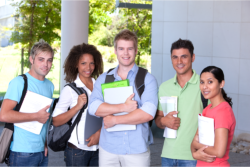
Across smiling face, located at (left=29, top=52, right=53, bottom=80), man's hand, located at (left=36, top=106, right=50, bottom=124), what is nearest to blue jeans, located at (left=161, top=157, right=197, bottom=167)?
man's hand, located at (left=36, top=106, right=50, bottom=124)

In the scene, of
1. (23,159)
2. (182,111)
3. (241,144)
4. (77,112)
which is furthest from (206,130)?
(241,144)

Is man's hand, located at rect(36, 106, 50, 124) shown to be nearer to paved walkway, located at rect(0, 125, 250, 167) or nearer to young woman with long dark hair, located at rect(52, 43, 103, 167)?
young woman with long dark hair, located at rect(52, 43, 103, 167)

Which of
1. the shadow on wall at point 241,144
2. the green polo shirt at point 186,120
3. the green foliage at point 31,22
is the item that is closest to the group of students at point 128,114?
the green polo shirt at point 186,120

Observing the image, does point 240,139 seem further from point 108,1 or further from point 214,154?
point 108,1

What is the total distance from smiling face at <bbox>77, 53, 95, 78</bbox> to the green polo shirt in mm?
984

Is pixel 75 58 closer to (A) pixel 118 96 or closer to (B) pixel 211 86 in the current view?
(A) pixel 118 96

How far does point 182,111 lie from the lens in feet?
9.04

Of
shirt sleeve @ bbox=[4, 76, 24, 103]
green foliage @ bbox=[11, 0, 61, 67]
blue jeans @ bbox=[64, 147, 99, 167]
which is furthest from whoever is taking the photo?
green foliage @ bbox=[11, 0, 61, 67]

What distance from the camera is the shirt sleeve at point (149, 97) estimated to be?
8.24 ft

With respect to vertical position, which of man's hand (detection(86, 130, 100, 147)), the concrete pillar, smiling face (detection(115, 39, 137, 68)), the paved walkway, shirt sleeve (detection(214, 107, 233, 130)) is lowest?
the paved walkway

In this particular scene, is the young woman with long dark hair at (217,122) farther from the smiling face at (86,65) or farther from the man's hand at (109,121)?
the smiling face at (86,65)

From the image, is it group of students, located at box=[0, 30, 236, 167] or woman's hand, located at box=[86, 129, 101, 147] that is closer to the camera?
group of students, located at box=[0, 30, 236, 167]

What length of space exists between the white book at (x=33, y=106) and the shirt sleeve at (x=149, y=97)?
0.96m

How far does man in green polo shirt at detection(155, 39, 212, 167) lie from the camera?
2686 mm
